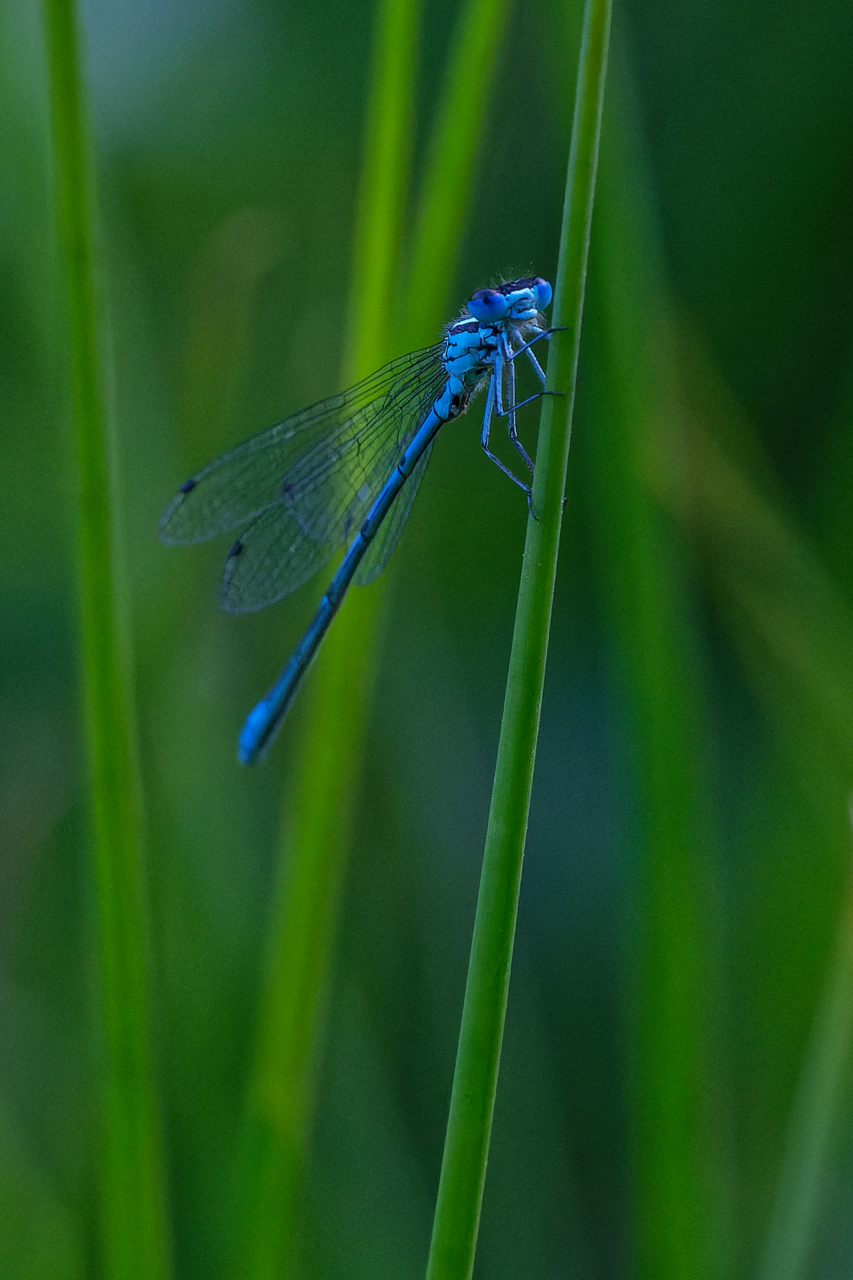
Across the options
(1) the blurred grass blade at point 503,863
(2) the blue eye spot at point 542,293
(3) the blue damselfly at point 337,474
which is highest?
(2) the blue eye spot at point 542,293

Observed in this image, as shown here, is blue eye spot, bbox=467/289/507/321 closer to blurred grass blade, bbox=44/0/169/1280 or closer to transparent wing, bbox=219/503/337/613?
transparent wing, bbox=219/503/337/613

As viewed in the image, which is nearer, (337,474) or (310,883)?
(310,883)

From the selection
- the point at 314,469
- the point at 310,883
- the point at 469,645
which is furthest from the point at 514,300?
the point at 469,645

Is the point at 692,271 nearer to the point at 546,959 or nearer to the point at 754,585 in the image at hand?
the point at 754,585

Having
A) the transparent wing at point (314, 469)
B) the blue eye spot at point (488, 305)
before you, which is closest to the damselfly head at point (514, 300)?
the blue eye spot at point (488, 305)

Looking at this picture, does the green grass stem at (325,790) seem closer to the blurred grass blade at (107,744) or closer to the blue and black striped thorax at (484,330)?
the blurred grass blade at (107,744)

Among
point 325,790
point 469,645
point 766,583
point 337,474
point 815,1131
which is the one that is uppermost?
point 337,474

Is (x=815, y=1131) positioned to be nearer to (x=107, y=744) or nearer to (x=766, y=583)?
(x=107, y=744)
